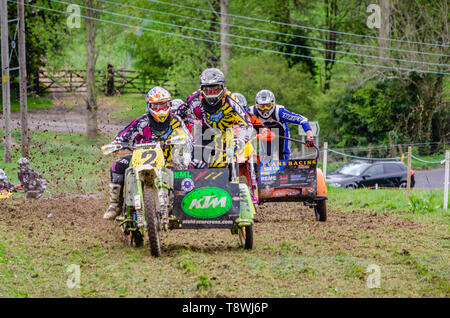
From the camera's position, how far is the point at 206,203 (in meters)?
9.12

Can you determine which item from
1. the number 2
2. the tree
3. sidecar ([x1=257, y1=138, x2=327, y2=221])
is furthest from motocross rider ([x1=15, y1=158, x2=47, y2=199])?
the tree

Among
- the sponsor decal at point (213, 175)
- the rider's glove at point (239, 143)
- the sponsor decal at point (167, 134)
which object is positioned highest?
the sponsor decal at point (167, 134)

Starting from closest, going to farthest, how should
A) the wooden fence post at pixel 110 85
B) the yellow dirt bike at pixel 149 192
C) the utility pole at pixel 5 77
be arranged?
the yellow dirt bike at pixel 149 192
the utility pole at pixel 5 77
the wooden fence post at pixel 110 85

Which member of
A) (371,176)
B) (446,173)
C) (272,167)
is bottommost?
(371,176)

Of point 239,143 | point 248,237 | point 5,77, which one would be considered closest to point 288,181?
point 239,143

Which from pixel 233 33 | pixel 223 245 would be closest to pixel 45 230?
pixel 223 245

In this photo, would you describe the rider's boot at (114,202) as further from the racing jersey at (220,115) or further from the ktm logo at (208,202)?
the racing jersey at (220,115)

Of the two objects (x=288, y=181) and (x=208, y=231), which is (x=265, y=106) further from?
(x=208, y=231)

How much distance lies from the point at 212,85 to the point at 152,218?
3260mm

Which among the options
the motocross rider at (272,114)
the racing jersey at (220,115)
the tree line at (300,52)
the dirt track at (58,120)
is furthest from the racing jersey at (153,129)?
the dirt track at (58,120)

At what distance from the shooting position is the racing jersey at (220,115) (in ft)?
36.9

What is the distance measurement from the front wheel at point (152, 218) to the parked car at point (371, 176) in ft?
55.5
